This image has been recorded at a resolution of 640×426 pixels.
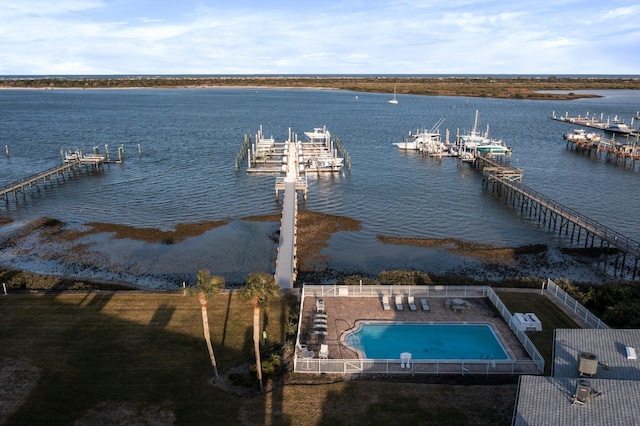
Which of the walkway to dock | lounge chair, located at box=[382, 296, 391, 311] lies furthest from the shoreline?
lounge chair, located at box=[382, 296, 391, 311]

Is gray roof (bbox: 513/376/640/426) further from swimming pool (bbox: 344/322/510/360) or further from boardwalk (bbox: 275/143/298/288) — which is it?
boardwalk (bbox: 275/143/298/288)

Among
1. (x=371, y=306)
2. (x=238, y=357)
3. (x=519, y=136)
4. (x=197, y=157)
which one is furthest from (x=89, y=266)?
(x=519, y=136)

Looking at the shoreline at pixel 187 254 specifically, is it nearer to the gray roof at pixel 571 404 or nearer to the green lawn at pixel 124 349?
the green lawn at pixel 124 349

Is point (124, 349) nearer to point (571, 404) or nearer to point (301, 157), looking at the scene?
point (571, 404)

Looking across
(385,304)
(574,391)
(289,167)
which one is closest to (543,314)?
(385,304)

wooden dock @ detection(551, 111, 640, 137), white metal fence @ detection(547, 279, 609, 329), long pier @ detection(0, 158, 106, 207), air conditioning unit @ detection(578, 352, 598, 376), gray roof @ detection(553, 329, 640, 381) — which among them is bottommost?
white metal fence @ detection(547, 279, 609, 329)

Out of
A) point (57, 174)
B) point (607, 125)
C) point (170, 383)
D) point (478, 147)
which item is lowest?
point (170, 383)

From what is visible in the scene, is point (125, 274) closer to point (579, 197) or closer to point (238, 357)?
point (238, 357)
